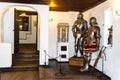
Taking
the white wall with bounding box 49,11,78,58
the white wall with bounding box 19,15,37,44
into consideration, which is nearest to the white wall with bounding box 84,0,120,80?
the white wall with bounding box 49,11,78,58

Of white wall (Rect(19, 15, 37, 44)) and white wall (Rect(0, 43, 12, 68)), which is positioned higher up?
white wall (Rect(19, 15, 37, 44))

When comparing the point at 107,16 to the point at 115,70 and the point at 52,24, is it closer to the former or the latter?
the point at 115,70

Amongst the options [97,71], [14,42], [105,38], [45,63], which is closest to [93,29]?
[105,38]

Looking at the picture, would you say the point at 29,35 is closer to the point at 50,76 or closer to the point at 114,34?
the point at 50,76

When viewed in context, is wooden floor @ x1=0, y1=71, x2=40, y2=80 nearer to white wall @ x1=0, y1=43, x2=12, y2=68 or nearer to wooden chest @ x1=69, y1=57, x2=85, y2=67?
white wall @ x1=0, y1=43, x2=12, y2=68

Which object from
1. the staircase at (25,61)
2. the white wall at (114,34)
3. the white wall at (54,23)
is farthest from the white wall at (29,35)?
the white wall at (114,34)

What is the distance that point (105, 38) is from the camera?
588 cm

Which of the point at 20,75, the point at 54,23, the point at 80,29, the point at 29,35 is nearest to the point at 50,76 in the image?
the point at 20,75

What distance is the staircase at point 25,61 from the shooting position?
23.6ft

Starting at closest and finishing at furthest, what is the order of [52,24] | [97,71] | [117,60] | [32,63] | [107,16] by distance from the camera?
[117,60], [107,16], [97,71], [32,63], [52,24]

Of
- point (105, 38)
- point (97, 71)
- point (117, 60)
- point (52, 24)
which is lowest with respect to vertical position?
point (97, 71)

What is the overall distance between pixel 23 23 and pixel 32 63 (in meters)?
6.16

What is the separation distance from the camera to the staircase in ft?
23.6

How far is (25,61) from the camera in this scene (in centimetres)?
771
